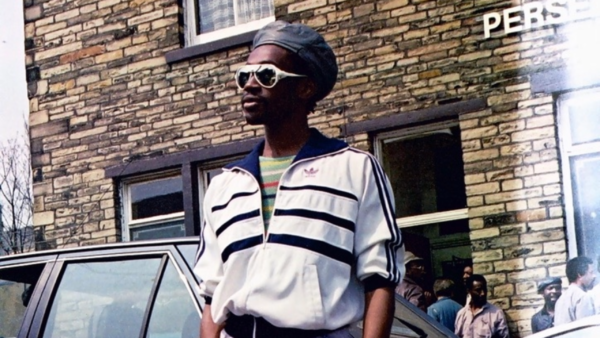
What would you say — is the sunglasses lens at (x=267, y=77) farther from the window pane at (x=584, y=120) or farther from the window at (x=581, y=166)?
the window pane at (x=584, y=120)

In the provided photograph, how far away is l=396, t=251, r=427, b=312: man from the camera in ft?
29.7

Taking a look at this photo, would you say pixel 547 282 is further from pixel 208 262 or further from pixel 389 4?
pixel 208 262

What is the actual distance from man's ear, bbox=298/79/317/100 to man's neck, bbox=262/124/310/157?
82 mm

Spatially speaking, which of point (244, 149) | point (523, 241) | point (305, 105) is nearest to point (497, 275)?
point (523, 241)

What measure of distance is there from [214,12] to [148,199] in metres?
2.11

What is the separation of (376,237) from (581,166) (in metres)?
7.42

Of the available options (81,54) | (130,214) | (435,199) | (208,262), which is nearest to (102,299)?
(208,262)

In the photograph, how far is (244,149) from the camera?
11.9 metres

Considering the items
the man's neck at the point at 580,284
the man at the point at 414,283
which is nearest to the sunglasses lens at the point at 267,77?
the man at the point at 414,283

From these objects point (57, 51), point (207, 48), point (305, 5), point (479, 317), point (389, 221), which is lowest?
point (479, 317)

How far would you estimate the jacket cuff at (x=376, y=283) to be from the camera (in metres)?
2.94

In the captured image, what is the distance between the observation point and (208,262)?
10.3ft

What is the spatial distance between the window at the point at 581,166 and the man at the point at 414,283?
4.15ft

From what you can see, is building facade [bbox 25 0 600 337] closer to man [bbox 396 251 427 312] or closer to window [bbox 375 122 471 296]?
window [bbox 375 122 471 296]
